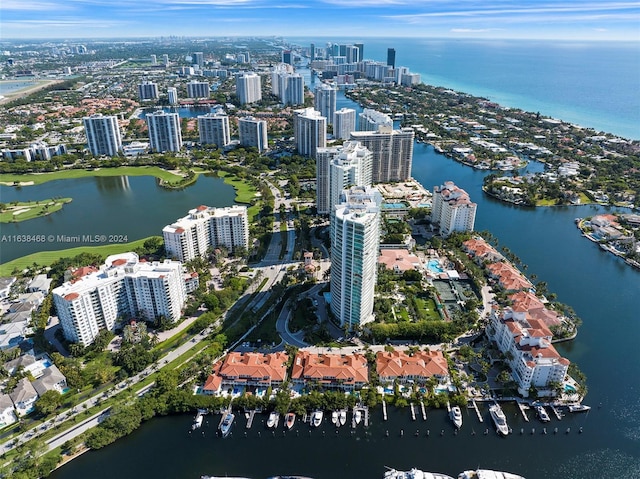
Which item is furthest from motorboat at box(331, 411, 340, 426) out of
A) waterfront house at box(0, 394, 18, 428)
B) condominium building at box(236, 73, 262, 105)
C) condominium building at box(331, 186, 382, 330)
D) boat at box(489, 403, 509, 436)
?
condominium building at box(236, 73, 262, 105)

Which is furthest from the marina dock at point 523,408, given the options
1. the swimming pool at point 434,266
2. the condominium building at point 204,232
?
the condominium building at point 204,232

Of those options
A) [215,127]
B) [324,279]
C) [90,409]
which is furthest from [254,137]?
[90,409]

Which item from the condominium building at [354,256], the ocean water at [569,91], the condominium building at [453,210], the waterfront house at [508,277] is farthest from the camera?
the ocean water at [569,91]

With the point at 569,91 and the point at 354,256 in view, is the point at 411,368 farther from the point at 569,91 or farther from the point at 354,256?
the point at 569,91

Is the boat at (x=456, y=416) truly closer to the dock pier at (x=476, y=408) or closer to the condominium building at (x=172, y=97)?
the dock pier at (x=476, y=408)

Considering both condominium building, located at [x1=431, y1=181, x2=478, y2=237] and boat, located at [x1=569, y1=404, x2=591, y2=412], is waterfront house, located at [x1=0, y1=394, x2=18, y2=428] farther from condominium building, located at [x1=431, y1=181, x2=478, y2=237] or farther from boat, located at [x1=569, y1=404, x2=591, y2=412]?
condominium building, located at [x1=431, y1=181, x2=478, y2=237]

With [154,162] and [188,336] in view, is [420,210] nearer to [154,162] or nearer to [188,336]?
[188,336]
